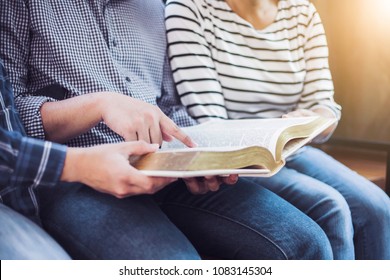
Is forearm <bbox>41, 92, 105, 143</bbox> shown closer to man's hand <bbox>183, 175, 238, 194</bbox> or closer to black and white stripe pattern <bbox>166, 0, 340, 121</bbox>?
man's hand <bbox>183, 175, 238, 194</bbox>

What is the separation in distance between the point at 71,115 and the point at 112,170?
0.66ft

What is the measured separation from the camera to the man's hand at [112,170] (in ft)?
1.68

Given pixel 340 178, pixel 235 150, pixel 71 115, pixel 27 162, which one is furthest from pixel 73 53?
pixel 340 178

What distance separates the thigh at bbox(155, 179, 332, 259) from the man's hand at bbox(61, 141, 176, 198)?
22 cm

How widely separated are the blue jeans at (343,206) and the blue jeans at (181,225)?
4.7 inches

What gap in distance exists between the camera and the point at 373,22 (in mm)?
1449

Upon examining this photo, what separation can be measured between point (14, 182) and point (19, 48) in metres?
0.27

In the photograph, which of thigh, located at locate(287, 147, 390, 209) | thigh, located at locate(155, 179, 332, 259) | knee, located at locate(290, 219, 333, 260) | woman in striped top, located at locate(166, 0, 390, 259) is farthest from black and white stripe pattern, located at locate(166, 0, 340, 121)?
knee, located at locate(290, 219, 333, 260)

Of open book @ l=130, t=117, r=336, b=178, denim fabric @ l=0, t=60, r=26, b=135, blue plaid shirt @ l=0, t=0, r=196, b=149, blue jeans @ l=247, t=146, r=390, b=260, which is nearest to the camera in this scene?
open book @ l=130, t=117, r=336, b=178

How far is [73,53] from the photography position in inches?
29.3

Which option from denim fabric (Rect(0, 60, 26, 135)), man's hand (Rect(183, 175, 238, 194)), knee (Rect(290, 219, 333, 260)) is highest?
denim fabric (Rect(0, 60, 26, 135))

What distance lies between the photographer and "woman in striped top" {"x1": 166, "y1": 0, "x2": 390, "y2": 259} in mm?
886

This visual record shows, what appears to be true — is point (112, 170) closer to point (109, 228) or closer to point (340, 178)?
point (109, 228)
